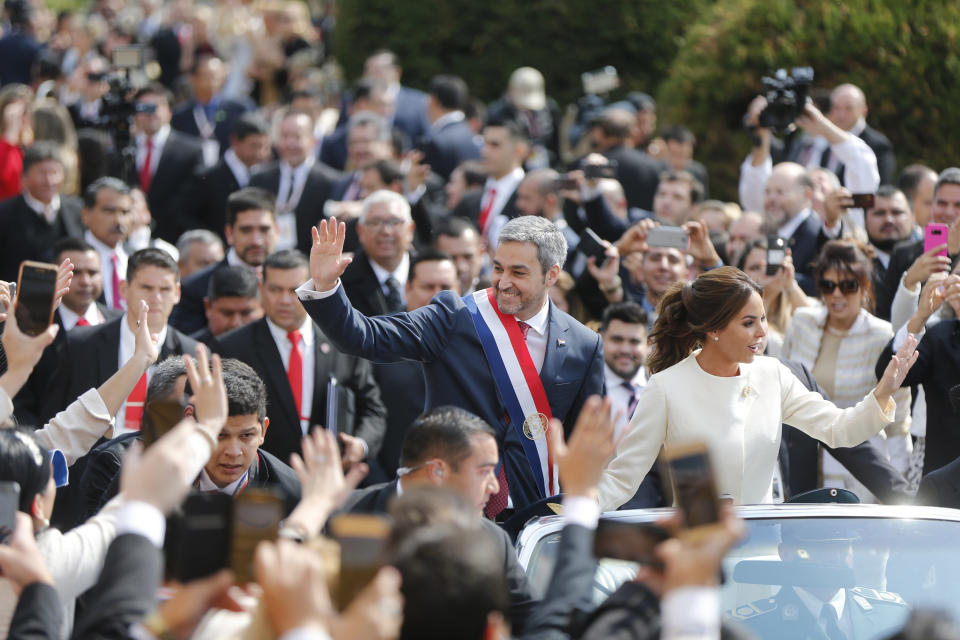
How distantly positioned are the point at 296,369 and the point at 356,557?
4246 millimetres

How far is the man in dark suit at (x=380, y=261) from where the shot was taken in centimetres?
826

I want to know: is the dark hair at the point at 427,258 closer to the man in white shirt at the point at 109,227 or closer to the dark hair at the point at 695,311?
the man in white shirt at the point at 109,227

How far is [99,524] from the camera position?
3967 mm

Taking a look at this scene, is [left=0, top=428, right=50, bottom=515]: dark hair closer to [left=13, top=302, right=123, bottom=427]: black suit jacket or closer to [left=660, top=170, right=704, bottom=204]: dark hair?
[left=13, top=302, right=123, bottom=427]: black suit jacket

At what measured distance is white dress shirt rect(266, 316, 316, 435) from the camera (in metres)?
7.35

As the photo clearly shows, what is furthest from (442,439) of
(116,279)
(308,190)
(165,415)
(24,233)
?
(308,190)

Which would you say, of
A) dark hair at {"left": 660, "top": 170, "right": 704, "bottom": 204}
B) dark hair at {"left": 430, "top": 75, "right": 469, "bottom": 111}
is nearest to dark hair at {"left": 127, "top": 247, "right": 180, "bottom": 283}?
dark hair at {"left": 660, "top": 170, "right": 704, "bottom": 204}

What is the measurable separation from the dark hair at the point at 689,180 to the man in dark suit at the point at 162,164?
3.73 m

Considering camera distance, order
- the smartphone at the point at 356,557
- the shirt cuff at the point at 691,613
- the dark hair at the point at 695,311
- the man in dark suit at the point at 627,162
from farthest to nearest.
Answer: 1. the man in dark suit at the point at 627,162
2. the dark hair at the point at 695,311
3. the smartphone at the point at 356,557
4. the shirt cuff at the point at 691,613

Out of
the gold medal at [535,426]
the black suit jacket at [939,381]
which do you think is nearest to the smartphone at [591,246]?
the black suit jacket at [939,381]

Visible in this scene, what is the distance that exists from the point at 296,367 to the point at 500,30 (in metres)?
9.13

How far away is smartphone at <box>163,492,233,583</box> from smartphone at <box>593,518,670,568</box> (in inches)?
35.0

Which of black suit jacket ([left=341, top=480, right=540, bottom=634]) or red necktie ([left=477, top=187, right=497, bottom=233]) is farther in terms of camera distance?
red necktie ([left=477, top=187, right=497, bottom=233])

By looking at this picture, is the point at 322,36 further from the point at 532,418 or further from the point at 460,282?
the point at 532,418
